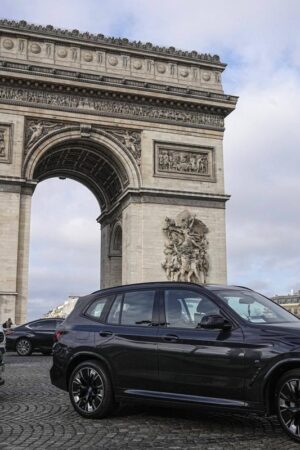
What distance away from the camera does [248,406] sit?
5.42 metres

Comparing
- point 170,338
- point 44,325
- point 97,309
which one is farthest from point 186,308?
point 44,325

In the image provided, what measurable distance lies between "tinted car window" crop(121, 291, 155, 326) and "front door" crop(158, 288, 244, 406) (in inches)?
8.2

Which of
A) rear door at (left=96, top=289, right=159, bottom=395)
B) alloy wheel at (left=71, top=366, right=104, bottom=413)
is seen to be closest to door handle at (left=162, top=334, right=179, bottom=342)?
rear door at (left=96, top=289, right=159, bottom=395)

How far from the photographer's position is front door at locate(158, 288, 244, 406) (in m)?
5.57

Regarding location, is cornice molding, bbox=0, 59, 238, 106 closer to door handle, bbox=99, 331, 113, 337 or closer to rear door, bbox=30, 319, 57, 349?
rear door, bbox=30, 319, 57, 349

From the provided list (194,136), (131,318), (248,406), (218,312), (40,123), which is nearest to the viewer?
(248,406)

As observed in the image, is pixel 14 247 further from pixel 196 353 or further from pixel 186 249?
pixel 196 353

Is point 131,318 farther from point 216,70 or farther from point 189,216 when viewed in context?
point 216,70

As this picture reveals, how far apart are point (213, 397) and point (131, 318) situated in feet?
4.90

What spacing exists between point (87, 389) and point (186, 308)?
1.62 metres

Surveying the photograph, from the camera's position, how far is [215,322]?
5684mm

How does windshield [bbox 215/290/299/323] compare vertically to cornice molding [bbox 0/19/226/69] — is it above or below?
below

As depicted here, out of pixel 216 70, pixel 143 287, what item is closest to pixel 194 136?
pixel 216 70

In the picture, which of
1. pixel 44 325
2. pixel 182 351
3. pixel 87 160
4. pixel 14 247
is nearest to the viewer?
pixel 182 351
